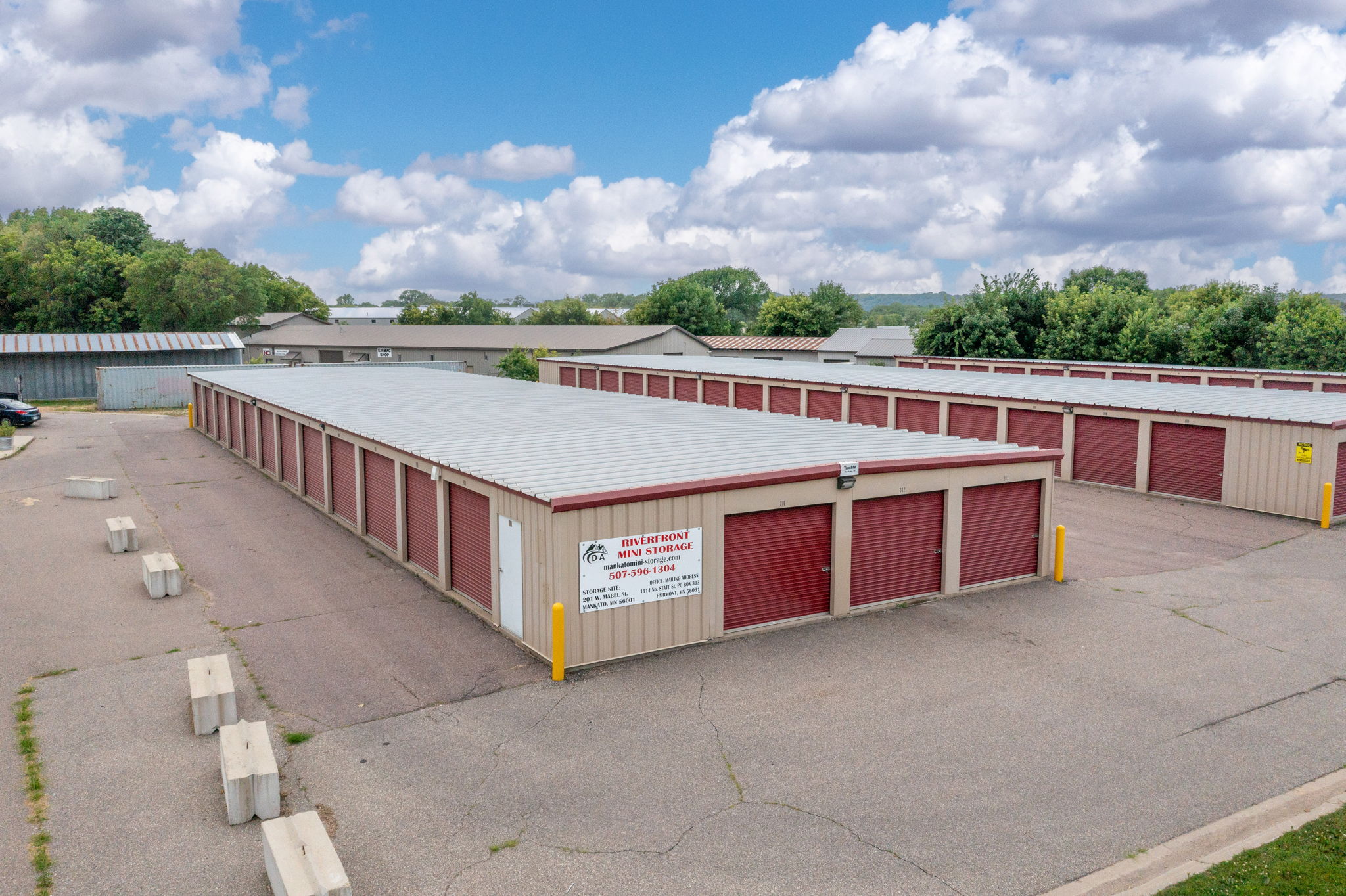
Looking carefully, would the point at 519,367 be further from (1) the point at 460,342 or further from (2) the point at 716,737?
(2) the point at 716,737

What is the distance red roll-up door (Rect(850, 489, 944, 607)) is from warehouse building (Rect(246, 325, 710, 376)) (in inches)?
2132

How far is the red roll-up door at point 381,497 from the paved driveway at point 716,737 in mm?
1859

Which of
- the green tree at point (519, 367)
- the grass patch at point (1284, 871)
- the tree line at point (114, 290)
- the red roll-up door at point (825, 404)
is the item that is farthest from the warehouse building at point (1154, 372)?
the tree line at point (114, 290)

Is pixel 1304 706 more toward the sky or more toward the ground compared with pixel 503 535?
more toward the ground

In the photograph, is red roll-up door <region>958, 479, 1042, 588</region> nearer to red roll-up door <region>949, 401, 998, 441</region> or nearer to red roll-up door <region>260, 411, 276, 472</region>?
red roll-up door <region>949, 401, 998, 441</region>

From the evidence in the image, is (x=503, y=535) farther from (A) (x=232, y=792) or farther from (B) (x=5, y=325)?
(B) (x=5, y=325)

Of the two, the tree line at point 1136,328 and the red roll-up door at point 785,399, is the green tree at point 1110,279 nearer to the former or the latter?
the tree line at point 1136,328

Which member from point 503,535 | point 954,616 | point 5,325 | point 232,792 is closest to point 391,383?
point 503,535

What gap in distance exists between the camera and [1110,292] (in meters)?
61.2

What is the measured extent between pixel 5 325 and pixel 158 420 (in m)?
47.2

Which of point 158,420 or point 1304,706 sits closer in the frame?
point 1304,706

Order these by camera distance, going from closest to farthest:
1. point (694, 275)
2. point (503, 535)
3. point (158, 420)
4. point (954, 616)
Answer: point (503, 535) < point (954, 616) < point (158, 420) < point (694, 275)

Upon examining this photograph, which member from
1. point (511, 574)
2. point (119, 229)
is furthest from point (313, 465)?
point (119, 229)

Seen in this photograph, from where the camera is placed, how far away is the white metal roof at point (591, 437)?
49.2 feet
